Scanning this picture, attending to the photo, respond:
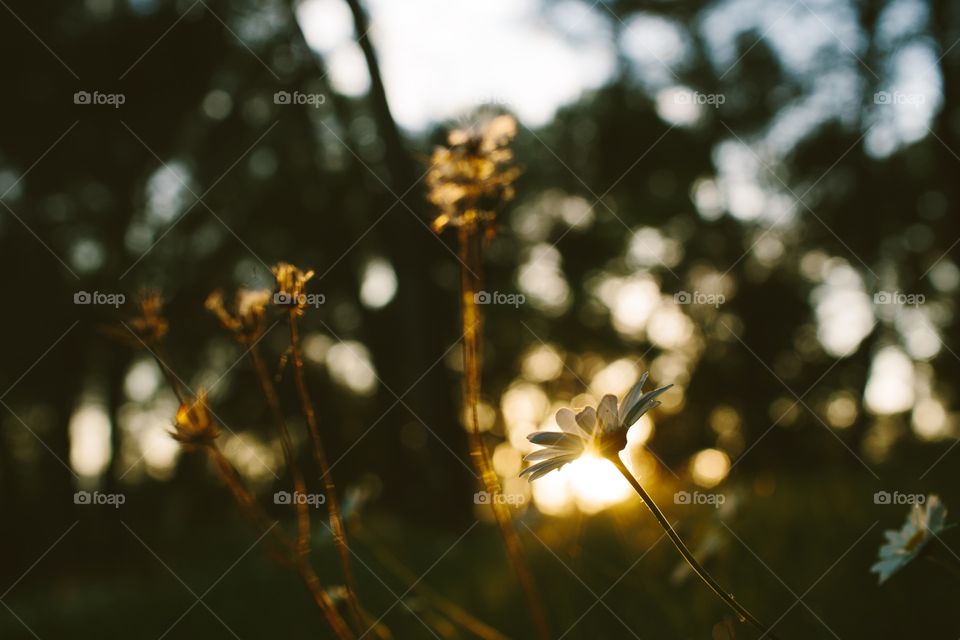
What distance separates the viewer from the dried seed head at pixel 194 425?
1.34 metres

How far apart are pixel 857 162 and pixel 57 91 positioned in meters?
9.90

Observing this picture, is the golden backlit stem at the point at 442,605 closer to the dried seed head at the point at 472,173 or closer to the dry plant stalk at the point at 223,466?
the dry plant stalk at the point at 223,466

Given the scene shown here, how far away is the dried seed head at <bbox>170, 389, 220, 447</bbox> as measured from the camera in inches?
52.9

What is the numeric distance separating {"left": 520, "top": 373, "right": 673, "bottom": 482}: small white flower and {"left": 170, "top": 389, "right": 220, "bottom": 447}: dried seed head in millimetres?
579

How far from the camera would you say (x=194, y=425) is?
1366 mm

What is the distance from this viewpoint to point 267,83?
34.9 feet

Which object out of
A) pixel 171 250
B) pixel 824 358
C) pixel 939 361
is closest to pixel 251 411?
pixel 171 250
